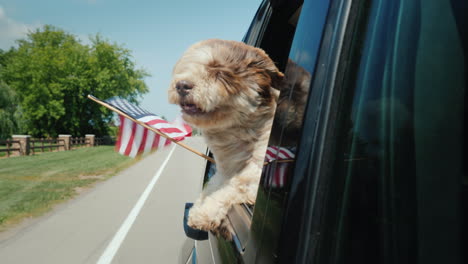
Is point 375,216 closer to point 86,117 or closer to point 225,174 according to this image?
point 225,174

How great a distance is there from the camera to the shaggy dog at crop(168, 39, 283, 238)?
1.62 m

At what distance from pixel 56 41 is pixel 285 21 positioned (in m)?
52.1

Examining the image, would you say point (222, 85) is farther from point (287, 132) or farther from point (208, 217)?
point (287, 132)

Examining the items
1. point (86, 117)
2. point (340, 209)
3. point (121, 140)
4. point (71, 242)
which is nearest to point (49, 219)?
point (71, 242)

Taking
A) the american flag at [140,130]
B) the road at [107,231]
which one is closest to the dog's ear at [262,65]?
the american flag at [140,130]

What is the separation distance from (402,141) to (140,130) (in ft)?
6.76

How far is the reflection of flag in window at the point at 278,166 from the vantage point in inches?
33.4

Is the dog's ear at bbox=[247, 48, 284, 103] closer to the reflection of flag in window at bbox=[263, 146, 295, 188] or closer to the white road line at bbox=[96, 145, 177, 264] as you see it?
the reflection of flag in window at bbox=[263, 146, 295, 188]

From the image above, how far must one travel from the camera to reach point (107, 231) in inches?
216

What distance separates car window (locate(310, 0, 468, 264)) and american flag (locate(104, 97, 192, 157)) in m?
1.37

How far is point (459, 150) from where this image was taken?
2.03 ft

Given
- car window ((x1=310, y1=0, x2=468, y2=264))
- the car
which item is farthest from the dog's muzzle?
car window ((x1=310, y1=0, x2=468, y2=264))

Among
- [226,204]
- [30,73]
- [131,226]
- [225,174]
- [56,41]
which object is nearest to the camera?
[226,204]

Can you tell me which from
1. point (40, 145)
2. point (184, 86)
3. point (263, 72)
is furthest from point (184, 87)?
point (40, 145)
